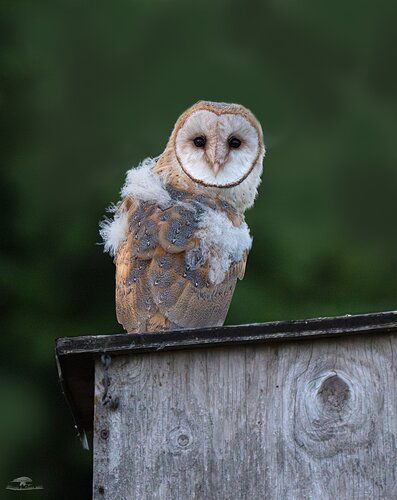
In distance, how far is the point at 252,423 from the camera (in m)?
2.41

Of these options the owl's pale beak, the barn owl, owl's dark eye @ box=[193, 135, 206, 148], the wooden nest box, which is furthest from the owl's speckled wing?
the wooden nest box

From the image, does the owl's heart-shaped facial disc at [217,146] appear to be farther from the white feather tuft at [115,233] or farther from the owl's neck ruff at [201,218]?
the white feather tuft at [115,233]

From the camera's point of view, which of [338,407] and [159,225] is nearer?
[338,407]

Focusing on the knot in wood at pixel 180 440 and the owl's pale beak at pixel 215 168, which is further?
the owl's pale beak at pixel 215 168

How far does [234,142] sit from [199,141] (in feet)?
0.38

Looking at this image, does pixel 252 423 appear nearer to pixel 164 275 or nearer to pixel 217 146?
pixel 164 275

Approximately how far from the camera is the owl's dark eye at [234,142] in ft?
12.5

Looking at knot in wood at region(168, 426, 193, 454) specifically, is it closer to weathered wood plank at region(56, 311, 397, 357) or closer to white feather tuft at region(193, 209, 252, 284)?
weathered wood plank at region(56, 311, 397, 357)

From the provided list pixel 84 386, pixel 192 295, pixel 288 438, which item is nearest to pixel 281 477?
pixel 288 438

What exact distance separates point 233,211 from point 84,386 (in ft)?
3.67

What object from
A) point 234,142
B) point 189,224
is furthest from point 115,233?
point 234,142

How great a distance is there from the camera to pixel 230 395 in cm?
243

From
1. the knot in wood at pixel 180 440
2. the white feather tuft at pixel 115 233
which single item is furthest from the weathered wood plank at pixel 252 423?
the white feather tuft at pixel 115 233

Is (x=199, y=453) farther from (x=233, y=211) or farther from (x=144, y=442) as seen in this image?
(x=233, y=211)
